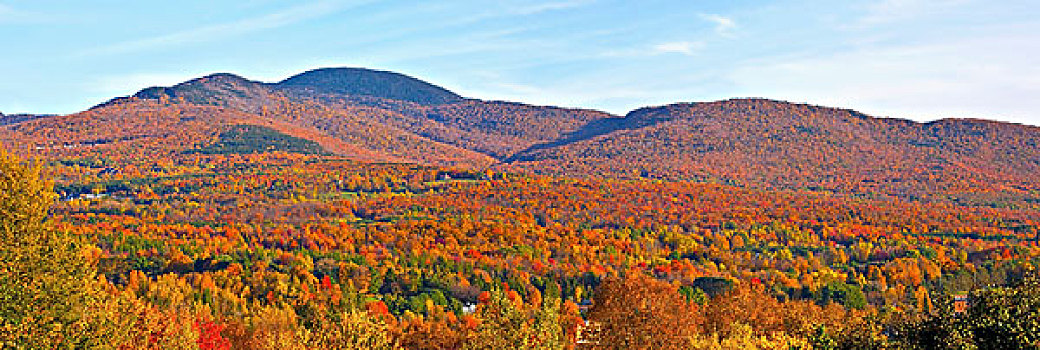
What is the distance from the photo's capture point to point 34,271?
37938mm

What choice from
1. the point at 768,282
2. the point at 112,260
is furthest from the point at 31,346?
the point at 768,282

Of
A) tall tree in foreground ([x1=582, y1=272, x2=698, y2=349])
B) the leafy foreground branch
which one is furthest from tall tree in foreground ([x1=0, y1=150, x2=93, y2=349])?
tall tree in foreground ([x1=582, y1=272, x2=698, y2=349])

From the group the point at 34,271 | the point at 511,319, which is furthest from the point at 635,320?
the point at 34,271

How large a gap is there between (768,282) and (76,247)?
172m

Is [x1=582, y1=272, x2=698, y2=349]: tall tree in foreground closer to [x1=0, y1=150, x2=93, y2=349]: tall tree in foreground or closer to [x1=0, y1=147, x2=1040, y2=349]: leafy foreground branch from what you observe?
[x1=0, y1=147, x2=1040, y2=349]: leafy foreground branch

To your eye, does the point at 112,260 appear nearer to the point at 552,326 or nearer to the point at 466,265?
the point at 466,265

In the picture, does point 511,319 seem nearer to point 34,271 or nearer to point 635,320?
point 635,320

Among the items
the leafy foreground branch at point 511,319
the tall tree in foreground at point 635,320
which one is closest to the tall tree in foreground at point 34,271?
the leafy foreground branch at point 511,319

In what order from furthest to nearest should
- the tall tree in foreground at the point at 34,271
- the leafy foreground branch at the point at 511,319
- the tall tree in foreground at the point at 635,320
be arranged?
the tall tree in foreground at the point at 635,320, the tall tree in foreground at the point at 34,271, the leafy foreground branch at the point at 511,319

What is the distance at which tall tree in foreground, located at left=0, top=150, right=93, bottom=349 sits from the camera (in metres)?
37.0

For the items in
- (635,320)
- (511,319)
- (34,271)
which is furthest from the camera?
(635,320)

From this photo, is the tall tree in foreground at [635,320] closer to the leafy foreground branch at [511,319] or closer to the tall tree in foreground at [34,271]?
the leafy foreground branch at [511,319]

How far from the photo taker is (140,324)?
5694cm

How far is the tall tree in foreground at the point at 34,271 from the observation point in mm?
37031
